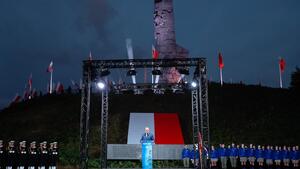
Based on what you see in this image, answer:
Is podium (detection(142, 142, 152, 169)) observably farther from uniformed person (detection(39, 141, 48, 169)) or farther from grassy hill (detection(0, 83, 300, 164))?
grassy hill (detection(0, 83, 300, 164))

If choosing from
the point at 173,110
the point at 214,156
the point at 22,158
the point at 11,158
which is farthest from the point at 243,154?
the point at 11,158

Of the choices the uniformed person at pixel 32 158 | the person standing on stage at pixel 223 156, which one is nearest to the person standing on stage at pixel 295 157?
the person standing on stage at pixel 223 156

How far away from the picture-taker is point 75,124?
3100 cm

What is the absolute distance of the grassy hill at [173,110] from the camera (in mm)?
28016

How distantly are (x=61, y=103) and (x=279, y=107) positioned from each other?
21.5m

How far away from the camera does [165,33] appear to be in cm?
3881

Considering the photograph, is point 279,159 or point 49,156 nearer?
point 49,156

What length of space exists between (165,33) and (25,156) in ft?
97.8

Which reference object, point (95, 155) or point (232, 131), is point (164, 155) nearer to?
point (95, 155)

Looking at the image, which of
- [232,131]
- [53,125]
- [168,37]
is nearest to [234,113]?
[232,131]

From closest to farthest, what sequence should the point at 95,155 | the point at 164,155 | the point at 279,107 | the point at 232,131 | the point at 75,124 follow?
the point at 164,155 → the point at 95,155 → the point at 232,131 → the point at 75,124 → the point at 279,107

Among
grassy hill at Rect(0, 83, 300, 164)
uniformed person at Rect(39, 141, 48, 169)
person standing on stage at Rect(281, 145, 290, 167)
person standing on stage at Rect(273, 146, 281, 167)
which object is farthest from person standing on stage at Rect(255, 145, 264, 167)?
uniformed person at Rect(39, 141, 48, 169)

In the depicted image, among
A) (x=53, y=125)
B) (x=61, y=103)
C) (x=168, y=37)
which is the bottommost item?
(x=53, y=125)

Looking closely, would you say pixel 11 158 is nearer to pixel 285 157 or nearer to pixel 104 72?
pixel 104 72
